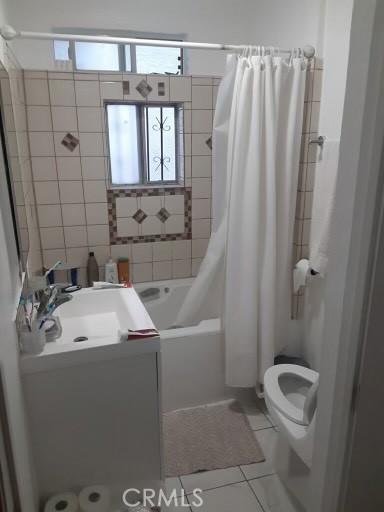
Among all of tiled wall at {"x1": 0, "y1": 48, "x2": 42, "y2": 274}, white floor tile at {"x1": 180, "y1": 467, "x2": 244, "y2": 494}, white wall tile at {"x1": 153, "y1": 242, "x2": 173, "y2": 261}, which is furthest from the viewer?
white wall tile at {"x1": 153, "y1": 242, "x2": 173, "y2": 261}

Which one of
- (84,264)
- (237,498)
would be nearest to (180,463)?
(237,498)

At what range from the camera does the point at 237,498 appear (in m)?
1.75

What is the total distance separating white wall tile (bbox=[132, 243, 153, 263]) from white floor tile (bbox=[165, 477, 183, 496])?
4.98ft

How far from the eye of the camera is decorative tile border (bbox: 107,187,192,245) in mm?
2749

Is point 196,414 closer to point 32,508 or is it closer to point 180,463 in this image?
point 180,463

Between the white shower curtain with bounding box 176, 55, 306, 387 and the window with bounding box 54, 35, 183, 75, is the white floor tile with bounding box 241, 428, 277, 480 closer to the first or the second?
the white shower curtain with bounding box 176, 55, 306, 387

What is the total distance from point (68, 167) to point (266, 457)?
2124 mm

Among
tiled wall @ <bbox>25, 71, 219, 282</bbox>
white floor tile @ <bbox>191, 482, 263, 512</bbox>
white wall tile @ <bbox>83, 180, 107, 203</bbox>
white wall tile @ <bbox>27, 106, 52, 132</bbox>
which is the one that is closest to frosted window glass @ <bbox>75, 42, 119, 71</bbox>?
tiled wall @ <bbox>25, 71, 219, 282</bbox>

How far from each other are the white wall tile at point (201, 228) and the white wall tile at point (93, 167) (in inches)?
30.5

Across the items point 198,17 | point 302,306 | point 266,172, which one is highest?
point 198,17

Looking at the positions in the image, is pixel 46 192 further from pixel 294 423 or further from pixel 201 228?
pixel 294 423

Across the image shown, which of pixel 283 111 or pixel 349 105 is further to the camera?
pixel 283 111

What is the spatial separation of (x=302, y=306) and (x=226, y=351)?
1.95 ft

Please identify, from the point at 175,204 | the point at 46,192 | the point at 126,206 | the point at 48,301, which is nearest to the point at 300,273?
the point at 175,204
